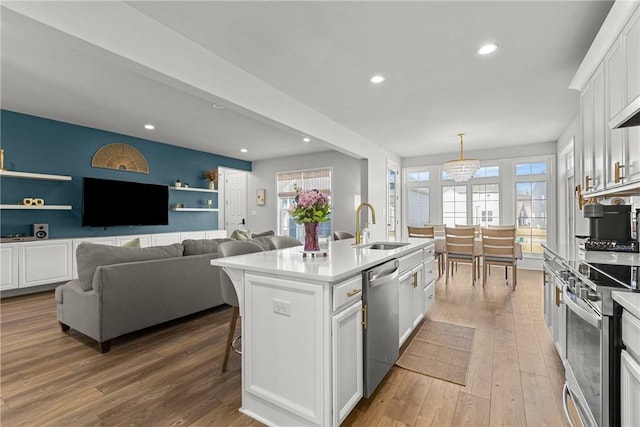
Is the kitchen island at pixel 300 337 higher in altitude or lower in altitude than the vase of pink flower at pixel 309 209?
lower

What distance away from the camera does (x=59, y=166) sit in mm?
4848

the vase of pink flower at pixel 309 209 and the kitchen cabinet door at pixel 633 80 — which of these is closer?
the kitchen cabinet door at pixel 633 80

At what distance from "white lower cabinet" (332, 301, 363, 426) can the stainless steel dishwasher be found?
5 centimetres

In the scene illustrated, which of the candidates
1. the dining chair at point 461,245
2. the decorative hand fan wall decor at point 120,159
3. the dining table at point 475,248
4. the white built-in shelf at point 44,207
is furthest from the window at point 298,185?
the white built-in shelf at point 44,207

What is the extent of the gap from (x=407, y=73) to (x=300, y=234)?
5.30 m

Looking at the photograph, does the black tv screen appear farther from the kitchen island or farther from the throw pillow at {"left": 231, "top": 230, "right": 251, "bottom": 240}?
the kitchen island

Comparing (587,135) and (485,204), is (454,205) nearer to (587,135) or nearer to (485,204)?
(485,204)

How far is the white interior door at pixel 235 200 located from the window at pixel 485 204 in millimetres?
5864

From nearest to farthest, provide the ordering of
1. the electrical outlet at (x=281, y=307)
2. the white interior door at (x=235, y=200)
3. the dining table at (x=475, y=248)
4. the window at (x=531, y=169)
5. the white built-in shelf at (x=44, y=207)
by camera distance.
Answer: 1. the electrical outlet at (x=281, y=307)
2. the white built-in shelf at (x=44, y=207)
3. the dining table at (x=475, y=248)
4. the window at (x=531, y=169)
5. the white interior door at (x=235, y=200)

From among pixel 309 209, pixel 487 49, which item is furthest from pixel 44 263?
pixel 487 49

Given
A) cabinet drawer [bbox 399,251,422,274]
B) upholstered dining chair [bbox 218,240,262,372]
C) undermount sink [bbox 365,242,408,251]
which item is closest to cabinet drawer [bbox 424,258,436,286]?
cabinet drawer [bbox 399,251,422,274]

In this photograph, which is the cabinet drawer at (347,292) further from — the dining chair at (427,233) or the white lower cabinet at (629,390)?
the dining chair at (427,233)

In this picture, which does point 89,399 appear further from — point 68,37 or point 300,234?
point 300,234

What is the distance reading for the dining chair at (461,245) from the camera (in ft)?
16.0
